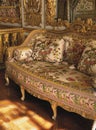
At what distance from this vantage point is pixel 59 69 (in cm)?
259

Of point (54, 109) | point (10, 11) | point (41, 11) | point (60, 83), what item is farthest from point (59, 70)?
point (10, 11)

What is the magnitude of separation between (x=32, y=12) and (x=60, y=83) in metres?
2.10

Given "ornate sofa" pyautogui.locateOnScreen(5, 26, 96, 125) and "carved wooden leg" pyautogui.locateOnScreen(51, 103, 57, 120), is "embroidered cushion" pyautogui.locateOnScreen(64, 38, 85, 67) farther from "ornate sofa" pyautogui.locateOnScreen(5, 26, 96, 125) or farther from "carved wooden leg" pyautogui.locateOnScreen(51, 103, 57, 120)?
"carved wooden leg" pyautogui.locateOnScreen(51, 103, 57, 120)

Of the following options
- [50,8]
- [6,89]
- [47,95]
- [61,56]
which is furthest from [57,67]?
[50,8]

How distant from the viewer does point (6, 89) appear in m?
3.20

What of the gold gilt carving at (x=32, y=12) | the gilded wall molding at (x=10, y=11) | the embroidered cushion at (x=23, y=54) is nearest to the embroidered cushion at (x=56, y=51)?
the embroidered cushion at (x=23, y=54)

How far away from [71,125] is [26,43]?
63.0 inches

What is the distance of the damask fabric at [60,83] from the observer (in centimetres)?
199

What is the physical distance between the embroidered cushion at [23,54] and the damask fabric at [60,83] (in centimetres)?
12

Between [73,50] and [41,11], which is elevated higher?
[41,11]

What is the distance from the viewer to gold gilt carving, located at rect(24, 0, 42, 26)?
375 centimetres

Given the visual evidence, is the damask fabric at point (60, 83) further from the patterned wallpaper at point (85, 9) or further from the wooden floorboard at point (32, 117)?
the patterned wallpaper at point (85, 9)

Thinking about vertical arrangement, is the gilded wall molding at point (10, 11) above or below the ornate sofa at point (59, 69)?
above

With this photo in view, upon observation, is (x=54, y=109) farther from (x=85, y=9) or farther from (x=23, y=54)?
(x=85, y=9)
